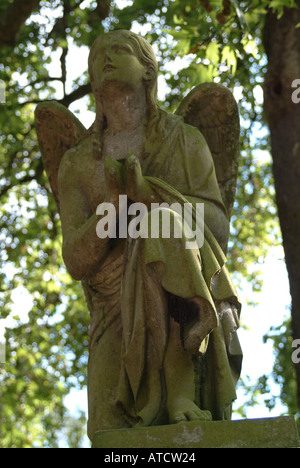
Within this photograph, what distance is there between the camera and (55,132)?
248 inches

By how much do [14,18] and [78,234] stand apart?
6.31 meters

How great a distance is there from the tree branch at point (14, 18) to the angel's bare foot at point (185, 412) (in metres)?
7.43

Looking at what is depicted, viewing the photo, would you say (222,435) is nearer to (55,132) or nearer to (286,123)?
(55,132)

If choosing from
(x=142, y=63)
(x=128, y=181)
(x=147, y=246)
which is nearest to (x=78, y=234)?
(x=128, y=181)

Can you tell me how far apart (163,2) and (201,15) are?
3540 mm

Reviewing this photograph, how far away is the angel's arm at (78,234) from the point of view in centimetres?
531

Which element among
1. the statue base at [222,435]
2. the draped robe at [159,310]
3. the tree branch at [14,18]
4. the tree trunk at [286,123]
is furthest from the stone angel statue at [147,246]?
the tree branch at [14,18]

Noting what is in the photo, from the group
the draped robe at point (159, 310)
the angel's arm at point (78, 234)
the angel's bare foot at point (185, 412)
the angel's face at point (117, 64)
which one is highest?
the angel's face at point (117, 64)

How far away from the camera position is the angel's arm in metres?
5.31

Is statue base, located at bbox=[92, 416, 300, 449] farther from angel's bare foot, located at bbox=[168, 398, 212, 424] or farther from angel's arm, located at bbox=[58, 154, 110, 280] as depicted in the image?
angel's arm, located at bbox=[58, 154, 110, 280]

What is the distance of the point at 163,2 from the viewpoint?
12906 mm

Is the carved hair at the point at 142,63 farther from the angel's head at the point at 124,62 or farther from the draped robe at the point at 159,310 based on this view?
the draped robe at the point at 159,310

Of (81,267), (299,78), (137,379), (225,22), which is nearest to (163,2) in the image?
(299,78)

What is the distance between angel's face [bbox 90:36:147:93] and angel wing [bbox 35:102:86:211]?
53 cm
